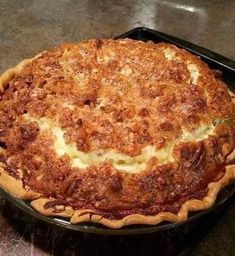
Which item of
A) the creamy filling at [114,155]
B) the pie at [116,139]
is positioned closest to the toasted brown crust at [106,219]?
the pie at [116,139]

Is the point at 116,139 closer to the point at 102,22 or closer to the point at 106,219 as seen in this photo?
the point at 106,219

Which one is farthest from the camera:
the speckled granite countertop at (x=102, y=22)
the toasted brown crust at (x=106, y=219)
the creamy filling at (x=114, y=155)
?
the speckled granite countertop at (x=102, y=22)

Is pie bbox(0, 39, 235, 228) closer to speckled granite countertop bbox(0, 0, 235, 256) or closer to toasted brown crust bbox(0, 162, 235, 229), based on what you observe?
toasted brown crust bbox(0, 162, 235, 229)

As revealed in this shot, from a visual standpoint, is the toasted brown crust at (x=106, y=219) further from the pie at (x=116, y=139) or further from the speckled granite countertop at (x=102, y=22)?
the speckled granite countertop at (x=102, y=22)

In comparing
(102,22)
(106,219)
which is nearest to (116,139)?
(106,219)

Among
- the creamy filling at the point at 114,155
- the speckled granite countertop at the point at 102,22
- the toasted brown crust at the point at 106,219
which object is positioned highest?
the creamy filling at the point at 114,155

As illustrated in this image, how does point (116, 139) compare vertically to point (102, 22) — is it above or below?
above

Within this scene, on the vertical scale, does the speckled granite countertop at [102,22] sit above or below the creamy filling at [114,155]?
below

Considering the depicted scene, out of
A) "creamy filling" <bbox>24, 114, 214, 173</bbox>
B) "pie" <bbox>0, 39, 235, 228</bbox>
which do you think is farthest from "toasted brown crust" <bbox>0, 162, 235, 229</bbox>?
"creamy filling" <bbox>24, 114, 214, 173</bbox>

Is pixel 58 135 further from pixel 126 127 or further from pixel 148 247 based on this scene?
pixel 148 247
